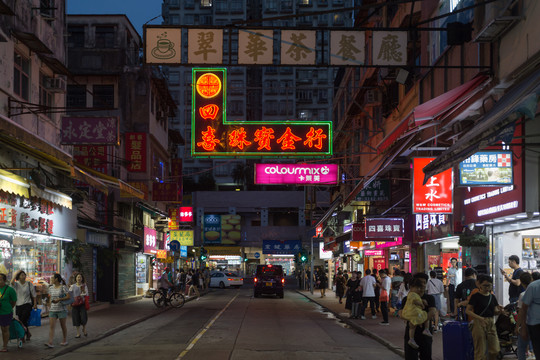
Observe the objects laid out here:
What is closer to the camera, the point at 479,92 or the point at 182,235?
the point at 479,92

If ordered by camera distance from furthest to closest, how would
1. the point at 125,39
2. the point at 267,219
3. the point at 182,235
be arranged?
the point at 267,219 → the point at 182,235 → the point at 125,39

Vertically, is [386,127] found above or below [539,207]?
above

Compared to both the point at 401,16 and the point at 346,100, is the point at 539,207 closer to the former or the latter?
the point at 401,16

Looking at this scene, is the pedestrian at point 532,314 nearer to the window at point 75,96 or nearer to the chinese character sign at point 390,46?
the chinese character sign at point 390,46

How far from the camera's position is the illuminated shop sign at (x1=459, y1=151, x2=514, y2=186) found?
14711mm

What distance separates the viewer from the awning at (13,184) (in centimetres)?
1881

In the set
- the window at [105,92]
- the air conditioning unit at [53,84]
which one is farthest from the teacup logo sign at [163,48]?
the window at [105,92]

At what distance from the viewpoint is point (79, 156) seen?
32.4m

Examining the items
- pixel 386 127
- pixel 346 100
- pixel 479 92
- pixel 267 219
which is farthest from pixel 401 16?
pixel 267 219

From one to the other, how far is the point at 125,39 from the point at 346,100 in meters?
14.2

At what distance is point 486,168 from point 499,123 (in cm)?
436

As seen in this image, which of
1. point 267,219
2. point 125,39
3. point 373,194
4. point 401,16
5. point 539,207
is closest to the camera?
point 539,207

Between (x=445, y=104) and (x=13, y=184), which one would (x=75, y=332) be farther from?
(x=445, y=104)

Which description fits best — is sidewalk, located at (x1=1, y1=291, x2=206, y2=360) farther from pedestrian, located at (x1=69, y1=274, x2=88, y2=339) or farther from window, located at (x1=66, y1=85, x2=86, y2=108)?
window, located at (x1=66, y1=85, x2=86, y2=108)
